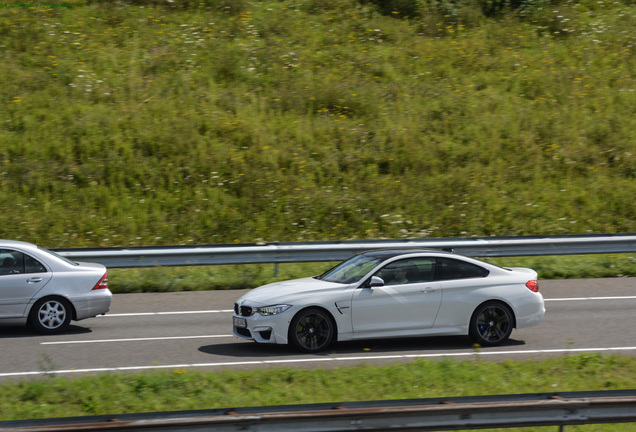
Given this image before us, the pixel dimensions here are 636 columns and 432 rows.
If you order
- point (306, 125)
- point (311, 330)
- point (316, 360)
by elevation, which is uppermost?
point (306, 125)

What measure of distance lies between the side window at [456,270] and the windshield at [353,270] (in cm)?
80

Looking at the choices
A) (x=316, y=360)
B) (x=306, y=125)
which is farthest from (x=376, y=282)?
(x=306, y=125)

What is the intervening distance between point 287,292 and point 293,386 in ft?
7.01

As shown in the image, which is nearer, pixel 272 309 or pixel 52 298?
pixel 272 309

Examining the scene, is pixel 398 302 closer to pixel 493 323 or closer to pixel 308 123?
pixel 493 323

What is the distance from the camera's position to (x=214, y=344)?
10.2m

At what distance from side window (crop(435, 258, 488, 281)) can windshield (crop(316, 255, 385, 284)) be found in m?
0.80

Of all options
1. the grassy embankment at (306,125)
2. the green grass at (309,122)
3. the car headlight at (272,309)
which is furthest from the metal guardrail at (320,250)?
the car headlight at (272,309)

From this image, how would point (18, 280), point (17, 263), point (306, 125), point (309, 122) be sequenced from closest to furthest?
1. point (18, 280)
2. point (17, 263)
3. point (306, 125)
4. point (309, 122)

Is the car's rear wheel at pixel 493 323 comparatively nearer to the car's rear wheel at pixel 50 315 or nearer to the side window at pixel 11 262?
the car's rear wheel at pixel 50 315

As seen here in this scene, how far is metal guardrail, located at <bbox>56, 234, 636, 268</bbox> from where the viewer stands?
48.5 feet

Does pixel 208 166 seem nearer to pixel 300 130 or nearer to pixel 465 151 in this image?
pixel 300 130

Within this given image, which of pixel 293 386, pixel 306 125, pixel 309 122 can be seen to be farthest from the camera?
pixel 309 122

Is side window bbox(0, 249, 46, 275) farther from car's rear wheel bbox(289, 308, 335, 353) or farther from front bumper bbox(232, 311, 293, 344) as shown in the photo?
car's rear wheel bbox(289, 308, 335, 353)
